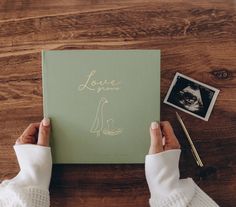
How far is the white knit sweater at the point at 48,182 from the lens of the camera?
1024 millimetres

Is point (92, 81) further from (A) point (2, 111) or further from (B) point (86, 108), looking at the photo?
(A) point (2, 111)

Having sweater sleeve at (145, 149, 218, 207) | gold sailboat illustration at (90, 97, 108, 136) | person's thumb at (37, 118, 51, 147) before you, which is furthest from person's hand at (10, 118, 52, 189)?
sweater sleeve at (145, 149, 218, 207)

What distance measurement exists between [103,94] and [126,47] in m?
0.16

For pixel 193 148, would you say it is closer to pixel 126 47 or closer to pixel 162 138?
pixel 162 138

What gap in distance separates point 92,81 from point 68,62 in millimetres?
81

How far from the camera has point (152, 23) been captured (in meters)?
1.16

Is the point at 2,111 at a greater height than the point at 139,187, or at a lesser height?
greater

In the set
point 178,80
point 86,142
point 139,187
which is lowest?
point 139,187

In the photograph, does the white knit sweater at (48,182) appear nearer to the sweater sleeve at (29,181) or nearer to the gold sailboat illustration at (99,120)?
the sweater sleeve at (29,181)

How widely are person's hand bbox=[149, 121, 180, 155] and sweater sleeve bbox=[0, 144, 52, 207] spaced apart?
27 centimetres

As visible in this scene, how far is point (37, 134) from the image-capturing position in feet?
3.68

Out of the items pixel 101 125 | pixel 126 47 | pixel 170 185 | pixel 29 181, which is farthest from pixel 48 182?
pixel 126 47

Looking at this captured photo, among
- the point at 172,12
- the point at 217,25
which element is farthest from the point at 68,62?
the point at 217,25

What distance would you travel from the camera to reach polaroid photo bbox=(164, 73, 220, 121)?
1.13 metres
